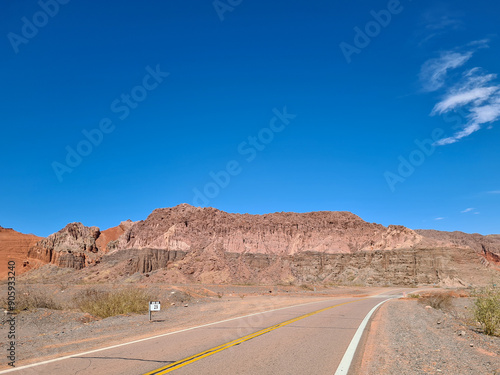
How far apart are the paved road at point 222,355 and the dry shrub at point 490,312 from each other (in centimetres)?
542

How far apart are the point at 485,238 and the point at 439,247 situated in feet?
339

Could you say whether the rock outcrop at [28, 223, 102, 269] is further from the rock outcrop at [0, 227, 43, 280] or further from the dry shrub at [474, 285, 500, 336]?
the dry shrub at [474, 285, 500, 336]

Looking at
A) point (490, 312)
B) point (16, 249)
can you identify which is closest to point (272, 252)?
point (490, 312)

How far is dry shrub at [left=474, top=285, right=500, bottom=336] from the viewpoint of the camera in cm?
1251

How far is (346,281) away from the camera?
7781cm

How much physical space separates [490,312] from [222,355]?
1077 cm

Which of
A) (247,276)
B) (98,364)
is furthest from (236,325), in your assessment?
(247,276)

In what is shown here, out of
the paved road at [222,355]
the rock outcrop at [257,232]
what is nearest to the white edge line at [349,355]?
the paved road at [222,355]

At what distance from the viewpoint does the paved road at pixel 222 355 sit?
6230mm

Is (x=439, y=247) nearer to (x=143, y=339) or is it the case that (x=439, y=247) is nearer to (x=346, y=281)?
(x=346, y=281)

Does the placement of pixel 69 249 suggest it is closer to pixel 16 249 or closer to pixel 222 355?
pixel 16 249

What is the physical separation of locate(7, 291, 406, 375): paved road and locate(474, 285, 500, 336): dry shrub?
542 cm

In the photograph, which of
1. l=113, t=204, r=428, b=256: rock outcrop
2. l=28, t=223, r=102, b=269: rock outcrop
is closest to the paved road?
l=113, t=204, r=428, b=256: rock outcrop

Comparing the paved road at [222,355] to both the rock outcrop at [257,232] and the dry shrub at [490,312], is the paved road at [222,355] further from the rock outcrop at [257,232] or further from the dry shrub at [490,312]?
the rock outcrop at [257,232]
